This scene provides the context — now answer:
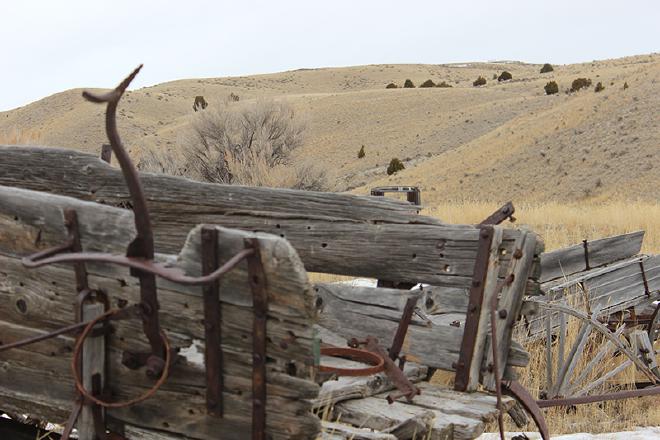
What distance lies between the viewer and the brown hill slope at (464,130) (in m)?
24.4

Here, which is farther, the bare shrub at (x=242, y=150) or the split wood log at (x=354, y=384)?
the bare shrub at (x=242, y=150)

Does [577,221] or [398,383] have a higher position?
[398,383]

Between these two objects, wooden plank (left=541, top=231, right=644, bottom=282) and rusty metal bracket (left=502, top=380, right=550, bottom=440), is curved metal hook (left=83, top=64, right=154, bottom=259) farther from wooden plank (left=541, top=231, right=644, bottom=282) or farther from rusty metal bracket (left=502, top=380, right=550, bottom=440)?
wooden plank (left=541, top=231, right=644, bottom=282)

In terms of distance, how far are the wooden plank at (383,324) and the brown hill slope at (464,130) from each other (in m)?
11.3

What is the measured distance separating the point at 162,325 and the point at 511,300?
152 cm

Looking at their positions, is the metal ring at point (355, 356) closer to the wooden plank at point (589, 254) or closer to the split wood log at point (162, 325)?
the split wood log at point (162, 325)

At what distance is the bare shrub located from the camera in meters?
16.6

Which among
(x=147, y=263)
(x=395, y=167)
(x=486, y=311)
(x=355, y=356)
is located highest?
(x=147, y=263)

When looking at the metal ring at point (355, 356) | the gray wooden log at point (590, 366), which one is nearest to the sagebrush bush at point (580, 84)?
the gray wooden log at point (590, 366)

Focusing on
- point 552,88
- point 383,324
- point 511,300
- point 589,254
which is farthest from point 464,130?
point 511,300

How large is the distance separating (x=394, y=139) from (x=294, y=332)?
42.5m

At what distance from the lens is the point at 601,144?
84.2 ft

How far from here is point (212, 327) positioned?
1.89m

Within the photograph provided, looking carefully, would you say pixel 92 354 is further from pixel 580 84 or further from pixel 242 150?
pixel 580 84
